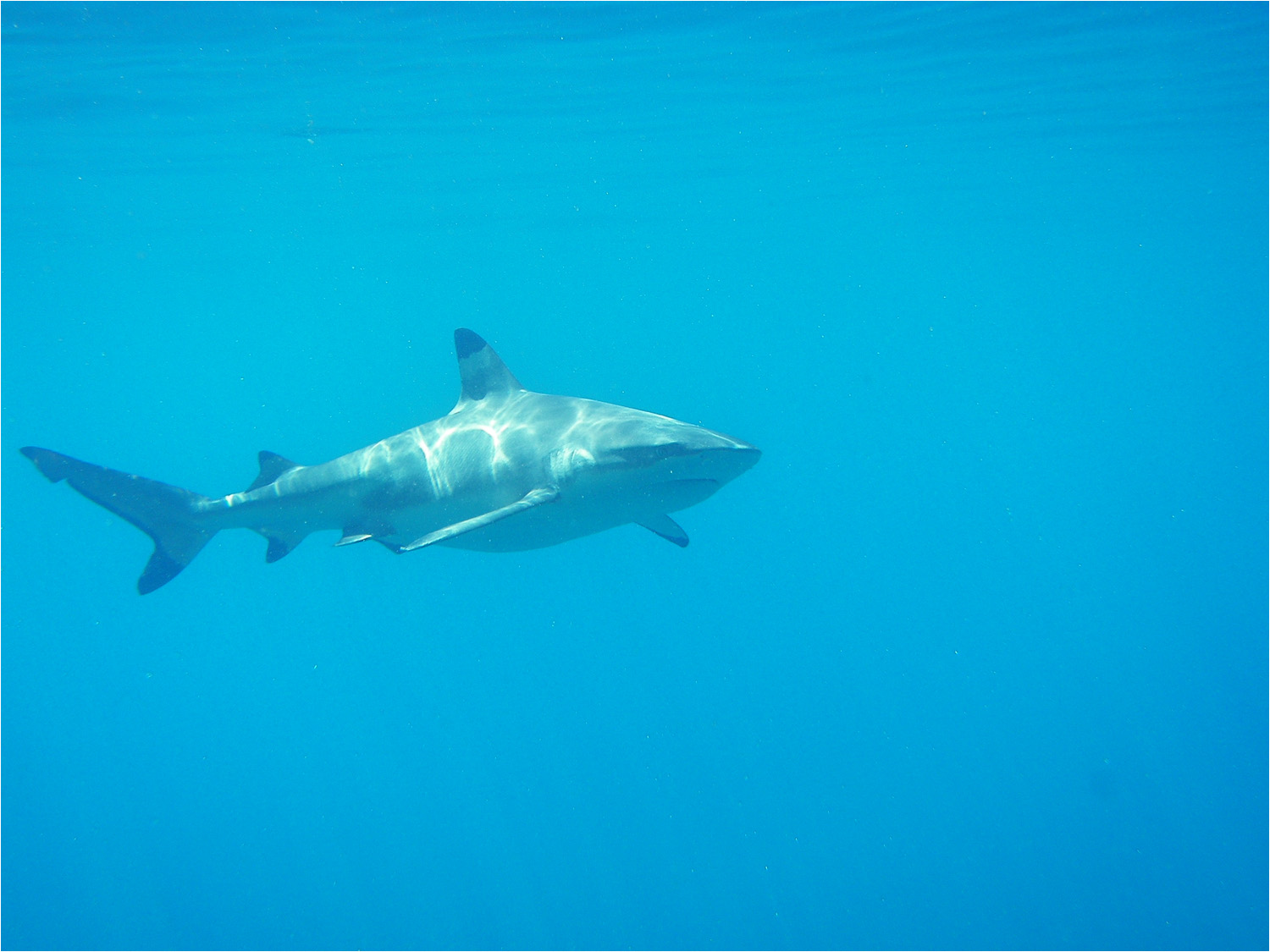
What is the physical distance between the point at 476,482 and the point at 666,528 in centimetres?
240

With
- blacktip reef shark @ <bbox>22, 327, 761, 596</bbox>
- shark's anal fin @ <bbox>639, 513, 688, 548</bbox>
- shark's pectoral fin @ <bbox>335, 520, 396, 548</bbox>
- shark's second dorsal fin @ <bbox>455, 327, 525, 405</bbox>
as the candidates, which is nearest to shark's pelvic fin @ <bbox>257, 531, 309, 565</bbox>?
blacktip reef shark @ <bbox>22, 327, 761, 596</bbox>

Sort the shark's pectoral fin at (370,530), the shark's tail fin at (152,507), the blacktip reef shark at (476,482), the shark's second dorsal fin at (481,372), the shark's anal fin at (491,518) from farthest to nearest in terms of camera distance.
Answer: the shark's second dorsal fin at (481,372) < the shark's tail fin at (152,507) < the shark's pectoral fin at (370,530) < the blacktip reef shark at (476,482) < the shark's anal fin at (491,518)

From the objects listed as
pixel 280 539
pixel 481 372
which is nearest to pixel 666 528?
pixel 481 372

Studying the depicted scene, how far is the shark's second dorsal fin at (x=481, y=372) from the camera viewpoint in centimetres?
854

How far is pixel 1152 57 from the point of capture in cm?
1762

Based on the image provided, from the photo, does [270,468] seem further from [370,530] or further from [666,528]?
[666,528]

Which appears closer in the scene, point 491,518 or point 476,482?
point 491,518

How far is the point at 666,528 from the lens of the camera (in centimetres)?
876

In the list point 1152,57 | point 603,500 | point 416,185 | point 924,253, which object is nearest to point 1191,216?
point 924,253

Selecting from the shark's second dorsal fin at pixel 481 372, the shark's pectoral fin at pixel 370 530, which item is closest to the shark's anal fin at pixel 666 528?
the shark's second dorsal fin at pixel 481 372

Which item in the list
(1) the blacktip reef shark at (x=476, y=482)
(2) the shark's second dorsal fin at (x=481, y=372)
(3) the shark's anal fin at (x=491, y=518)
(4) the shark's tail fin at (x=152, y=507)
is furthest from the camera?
(2) the shark's second dorsal fin at (x=481, y=372)

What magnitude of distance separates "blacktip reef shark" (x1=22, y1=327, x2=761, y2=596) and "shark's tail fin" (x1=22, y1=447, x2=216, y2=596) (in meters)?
0.01

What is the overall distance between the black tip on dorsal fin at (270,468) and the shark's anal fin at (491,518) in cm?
296

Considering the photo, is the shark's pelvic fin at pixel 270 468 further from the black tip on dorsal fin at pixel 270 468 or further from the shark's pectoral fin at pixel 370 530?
the shark's pectoral fin at pixel 370 530
